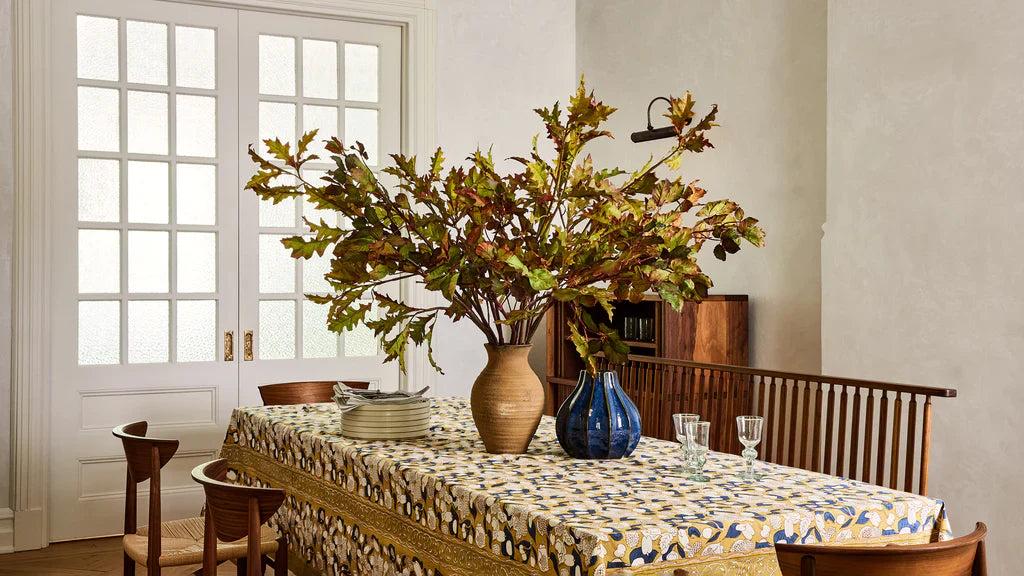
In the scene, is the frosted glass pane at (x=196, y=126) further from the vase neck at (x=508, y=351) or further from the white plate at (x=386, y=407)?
the vase neck at (x=508, y=351)

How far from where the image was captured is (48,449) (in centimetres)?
517

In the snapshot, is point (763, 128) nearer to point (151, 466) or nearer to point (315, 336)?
point (315, 336)

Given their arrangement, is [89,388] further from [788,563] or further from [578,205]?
[788,563]

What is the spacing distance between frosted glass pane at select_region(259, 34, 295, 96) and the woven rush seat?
310 centimetres

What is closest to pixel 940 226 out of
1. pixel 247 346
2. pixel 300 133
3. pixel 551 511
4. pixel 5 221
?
pixel 551 511

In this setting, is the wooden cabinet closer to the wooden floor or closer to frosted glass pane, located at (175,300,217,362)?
frosted glass pane, located at (175,300,217,362)

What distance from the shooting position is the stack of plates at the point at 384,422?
2.99 meters

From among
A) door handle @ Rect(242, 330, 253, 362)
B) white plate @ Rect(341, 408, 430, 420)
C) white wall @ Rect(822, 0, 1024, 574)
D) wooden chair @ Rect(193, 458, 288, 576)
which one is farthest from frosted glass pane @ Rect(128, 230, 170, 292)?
Answer: white wall @ Rect(822, 0, 1024, 574)

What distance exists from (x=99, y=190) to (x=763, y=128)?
3542 mm

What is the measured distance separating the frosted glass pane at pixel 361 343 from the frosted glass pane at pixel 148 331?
1.02 meters

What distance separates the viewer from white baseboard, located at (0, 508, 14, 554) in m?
5.07

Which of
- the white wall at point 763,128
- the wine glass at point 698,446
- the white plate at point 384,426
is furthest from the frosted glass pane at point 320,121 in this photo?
the wine glass at point 698,446

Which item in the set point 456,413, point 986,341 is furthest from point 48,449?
point 986,341

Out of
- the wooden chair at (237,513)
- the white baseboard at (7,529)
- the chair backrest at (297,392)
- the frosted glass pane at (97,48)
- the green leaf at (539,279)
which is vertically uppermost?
the frosted glass pane at (97,48)
